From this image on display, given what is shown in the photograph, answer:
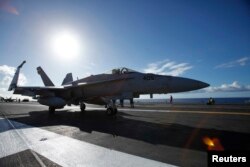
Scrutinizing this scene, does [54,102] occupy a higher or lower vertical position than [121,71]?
lower

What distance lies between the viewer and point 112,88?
12102mm

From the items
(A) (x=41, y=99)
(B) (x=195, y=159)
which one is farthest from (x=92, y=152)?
(A) (x=41, y=99)

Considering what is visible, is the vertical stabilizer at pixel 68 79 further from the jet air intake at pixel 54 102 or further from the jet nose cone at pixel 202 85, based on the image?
the jet nose cone at pixel 202 85

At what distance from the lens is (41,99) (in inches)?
583

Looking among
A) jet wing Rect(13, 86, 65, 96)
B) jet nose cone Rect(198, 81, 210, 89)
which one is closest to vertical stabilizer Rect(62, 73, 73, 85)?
jet wing Rect(13, 86, 65, 96)

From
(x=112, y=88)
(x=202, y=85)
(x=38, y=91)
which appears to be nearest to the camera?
(x=202, y=85)

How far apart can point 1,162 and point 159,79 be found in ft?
25.8

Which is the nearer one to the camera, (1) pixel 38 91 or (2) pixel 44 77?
(1) pixel 38 91

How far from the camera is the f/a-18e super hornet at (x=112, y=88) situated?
931cm

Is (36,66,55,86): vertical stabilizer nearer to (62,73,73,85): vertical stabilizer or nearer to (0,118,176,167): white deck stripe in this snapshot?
(62,73,73,85): vertical stabilizer

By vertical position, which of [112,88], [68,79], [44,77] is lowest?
[112,88]

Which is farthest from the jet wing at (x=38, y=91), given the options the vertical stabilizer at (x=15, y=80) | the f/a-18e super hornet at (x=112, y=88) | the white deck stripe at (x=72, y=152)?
the white deck stripe at (x=72, y=152)

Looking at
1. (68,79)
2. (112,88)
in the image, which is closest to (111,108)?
(112,88)

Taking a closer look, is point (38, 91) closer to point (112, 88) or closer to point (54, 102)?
point (54, 102)
